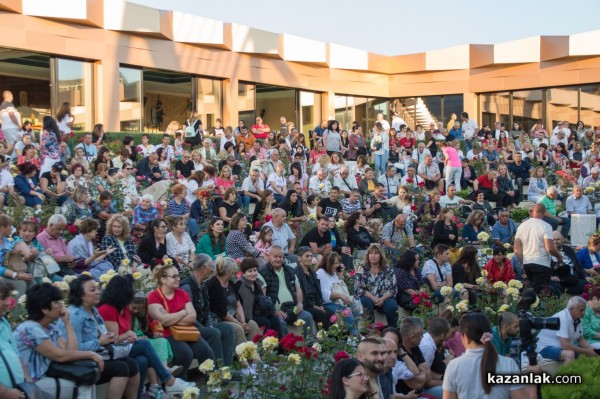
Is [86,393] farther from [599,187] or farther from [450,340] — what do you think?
[599,187]

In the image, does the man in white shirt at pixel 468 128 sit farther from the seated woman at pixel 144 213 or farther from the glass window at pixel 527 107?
the seated woman at pixel 144 213

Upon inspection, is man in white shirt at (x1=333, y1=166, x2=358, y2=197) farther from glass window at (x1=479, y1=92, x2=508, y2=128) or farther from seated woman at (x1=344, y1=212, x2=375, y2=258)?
glass window at (x1=479, y1=92, x2=508, y2=128)

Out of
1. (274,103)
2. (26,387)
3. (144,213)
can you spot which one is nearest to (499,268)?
(144,213)

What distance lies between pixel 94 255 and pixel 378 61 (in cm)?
2562

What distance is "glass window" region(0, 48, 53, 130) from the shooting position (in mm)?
22750

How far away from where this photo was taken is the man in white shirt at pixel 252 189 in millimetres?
17484

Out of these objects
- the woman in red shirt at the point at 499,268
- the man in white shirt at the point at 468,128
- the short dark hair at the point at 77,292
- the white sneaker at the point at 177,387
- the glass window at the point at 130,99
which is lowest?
the white sneaker at the point at 177,387

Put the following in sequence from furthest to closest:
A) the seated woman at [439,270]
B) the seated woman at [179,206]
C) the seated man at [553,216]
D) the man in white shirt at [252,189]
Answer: the man in white shirt at [252,189]
the seated man at [553,216]
the seated woman at [179,206]
the seated woman at [439,270]

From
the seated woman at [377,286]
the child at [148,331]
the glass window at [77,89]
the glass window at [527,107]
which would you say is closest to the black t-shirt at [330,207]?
the seated woman at [377,286]

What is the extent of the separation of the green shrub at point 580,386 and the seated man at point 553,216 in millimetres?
8386

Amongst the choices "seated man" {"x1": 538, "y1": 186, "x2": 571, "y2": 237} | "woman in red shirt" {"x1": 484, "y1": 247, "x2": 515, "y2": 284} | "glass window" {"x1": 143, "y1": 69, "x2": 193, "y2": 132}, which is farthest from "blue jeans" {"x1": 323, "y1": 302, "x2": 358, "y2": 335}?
"glass window" {"x1": 143, "y1": 69, "x2": 193, "y2": 132}

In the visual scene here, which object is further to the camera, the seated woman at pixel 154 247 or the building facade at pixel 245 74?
the building facade at pixel 245 74

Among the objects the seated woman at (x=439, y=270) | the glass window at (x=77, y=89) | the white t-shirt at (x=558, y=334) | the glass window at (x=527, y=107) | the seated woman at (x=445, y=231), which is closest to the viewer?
the white t-shirt at (x=558, y=334)

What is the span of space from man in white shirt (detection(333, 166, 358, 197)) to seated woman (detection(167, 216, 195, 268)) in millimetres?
7260
